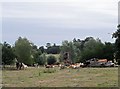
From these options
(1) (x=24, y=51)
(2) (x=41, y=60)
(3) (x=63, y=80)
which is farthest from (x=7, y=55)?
(3) (x=63, y=80)

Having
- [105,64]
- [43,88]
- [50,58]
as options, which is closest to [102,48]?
[105,64]

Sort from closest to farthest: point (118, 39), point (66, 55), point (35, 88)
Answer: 1. point (35, 88)
2. point (66, 55)
3. point (118, 39)

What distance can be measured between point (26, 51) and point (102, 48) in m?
22.4

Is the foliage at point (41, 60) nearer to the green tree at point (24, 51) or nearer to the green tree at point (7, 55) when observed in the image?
the green tree at point (24, 51)

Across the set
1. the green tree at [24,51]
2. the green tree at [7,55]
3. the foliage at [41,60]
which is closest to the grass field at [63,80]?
the green tree at [7,55]

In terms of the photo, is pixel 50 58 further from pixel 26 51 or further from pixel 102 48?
pixel 26 51

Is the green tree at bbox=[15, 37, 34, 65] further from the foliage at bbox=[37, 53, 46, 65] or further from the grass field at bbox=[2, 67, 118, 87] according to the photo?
the grass field at bbox=[2, 67, 118, 87]

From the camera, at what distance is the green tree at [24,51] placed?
8106 cm

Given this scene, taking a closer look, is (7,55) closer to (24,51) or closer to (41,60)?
(24,51)

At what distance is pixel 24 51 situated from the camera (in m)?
81.7

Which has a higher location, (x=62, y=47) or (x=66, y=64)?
(x=62, y=47)

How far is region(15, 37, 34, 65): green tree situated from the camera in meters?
81.1

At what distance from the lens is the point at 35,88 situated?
54.5 ft

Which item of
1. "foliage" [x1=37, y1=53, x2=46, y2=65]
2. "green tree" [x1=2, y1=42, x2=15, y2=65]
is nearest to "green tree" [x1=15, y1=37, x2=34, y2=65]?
"green tree" [x1=2, y1=42, x2=15, y2=65]
